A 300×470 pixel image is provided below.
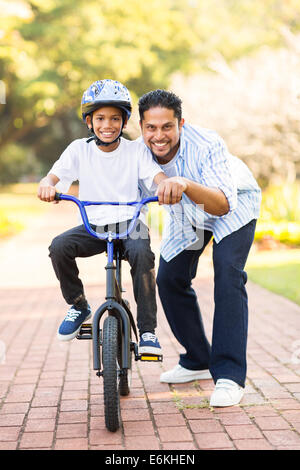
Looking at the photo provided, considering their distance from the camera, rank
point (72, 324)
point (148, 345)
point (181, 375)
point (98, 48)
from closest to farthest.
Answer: point (148, 345)
point (72, 324)
point (181, 375)
point (98, 48)

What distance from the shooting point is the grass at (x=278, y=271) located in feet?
28.9

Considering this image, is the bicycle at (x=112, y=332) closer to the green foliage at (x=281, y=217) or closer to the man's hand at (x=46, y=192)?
the man's hand at (x=46, y=192)

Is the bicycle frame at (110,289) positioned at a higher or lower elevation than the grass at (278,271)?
higher

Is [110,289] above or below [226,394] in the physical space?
above

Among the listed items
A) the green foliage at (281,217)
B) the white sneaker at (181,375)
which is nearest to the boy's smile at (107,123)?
the white sneaker at (181,375)

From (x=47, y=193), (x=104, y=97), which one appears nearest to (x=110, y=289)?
(x=47, y=193)

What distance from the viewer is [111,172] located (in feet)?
12.8

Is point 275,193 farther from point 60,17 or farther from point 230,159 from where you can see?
point 60,17

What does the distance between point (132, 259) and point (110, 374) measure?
67 centimetres

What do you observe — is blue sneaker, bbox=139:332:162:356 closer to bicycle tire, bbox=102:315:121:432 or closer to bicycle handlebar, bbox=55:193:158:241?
bicycle tire, bbox=102:315:121:432

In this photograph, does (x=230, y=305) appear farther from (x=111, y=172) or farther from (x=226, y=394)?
(x=111, y=172)

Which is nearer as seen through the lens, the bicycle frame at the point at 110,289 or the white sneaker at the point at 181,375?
the bicycle frame at the point at 110,289

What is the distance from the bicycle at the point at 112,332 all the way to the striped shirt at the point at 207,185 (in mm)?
477
